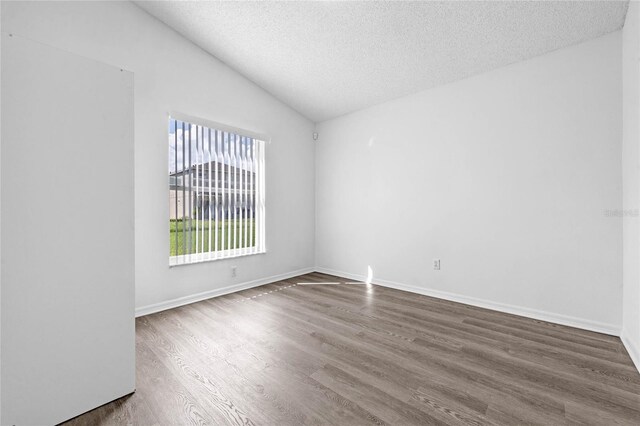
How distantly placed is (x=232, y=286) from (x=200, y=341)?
4.43 feet

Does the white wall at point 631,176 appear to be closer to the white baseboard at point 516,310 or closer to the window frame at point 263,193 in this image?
the white baseboard at point 516,310

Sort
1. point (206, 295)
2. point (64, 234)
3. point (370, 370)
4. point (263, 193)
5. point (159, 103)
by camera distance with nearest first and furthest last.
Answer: point (64, 234) → point (370, 370) → point (159, 103) → point (206, 295) → point (263, 193)

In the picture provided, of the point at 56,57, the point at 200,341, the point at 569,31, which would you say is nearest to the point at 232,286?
the point at 200,341

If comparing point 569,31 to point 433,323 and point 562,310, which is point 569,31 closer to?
point 562,310

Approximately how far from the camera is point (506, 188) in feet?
9.32

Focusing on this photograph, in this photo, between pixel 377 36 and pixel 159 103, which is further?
pixel 159 103

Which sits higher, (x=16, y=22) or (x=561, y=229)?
(x=16, y=22)

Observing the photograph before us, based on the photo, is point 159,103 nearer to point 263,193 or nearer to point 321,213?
point 263,193

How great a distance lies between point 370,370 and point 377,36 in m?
2.86

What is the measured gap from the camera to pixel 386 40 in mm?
2697

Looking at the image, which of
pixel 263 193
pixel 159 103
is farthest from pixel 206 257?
pixel 159 103

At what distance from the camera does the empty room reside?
1.35m

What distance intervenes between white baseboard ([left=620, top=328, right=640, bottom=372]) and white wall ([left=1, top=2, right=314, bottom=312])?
3.57 metres

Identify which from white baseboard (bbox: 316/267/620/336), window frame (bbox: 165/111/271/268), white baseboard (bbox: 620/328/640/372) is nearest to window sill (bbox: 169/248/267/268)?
window frame (bbox: 165/111/271/268)
